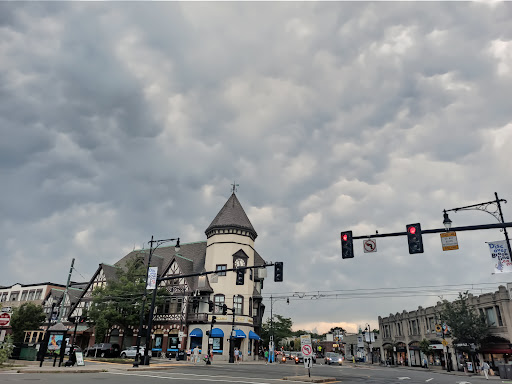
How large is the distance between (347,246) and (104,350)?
40.6 metres

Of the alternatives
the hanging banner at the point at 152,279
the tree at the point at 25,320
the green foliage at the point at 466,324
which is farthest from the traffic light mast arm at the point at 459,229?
the tree at the point at 25,320

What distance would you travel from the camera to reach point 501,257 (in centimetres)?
2100

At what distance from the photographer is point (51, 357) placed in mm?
32031

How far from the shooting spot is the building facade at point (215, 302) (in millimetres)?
49031

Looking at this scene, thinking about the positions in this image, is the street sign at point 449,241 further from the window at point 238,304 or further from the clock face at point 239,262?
the window at point 238,304

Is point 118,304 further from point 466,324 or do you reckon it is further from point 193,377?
point 466,324

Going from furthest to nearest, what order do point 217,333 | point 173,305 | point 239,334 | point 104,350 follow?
point 173,305
point 239,334
point 217,333
point 104,350

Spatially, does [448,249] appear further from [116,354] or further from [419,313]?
[419,313]

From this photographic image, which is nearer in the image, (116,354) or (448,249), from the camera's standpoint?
(448,249)

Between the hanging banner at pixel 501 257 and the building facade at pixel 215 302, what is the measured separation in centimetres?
3300

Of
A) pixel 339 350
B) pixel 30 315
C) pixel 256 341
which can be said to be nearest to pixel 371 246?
pixel 256 341

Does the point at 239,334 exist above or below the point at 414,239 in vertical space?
below

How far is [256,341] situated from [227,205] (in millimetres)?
21332

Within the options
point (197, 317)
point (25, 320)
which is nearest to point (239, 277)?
point (197, 317)
